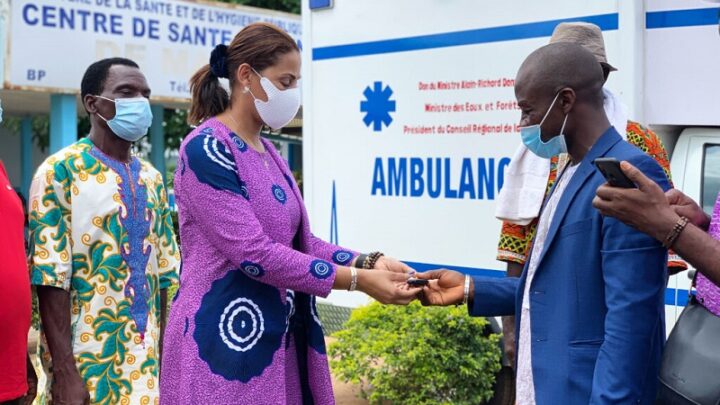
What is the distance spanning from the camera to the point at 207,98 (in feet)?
10.8

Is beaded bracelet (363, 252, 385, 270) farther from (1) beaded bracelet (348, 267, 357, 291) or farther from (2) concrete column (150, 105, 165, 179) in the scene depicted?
(2) concrete column (150, 105, 165, 179)

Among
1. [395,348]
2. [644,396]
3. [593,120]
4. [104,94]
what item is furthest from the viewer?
[395,348]

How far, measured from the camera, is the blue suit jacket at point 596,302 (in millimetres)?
2338

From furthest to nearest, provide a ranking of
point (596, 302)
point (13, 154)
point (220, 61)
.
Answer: point (13, 154) → point (220, 61) → point (596, 302)

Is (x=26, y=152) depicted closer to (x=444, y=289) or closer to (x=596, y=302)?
(x=444, y=289)

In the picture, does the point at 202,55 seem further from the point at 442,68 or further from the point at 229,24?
the point at 442,68

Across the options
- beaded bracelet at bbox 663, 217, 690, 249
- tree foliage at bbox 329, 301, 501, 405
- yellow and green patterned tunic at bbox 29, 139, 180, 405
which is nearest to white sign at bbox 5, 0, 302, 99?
Result: tree foliage at bbox 329, 301, 501, 405

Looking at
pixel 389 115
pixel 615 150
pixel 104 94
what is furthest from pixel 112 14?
pixel 615 150

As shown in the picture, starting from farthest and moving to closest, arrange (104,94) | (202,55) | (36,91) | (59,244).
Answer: (202,55) → (36,91) → (104,94) → (59,244)

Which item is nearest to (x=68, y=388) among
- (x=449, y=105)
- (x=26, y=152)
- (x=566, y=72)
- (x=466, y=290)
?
(x=466, y=290)

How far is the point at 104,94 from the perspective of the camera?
4078 millimetres

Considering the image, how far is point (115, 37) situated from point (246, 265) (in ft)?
30.1

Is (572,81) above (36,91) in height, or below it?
below

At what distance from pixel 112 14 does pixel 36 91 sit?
132 centimetres
